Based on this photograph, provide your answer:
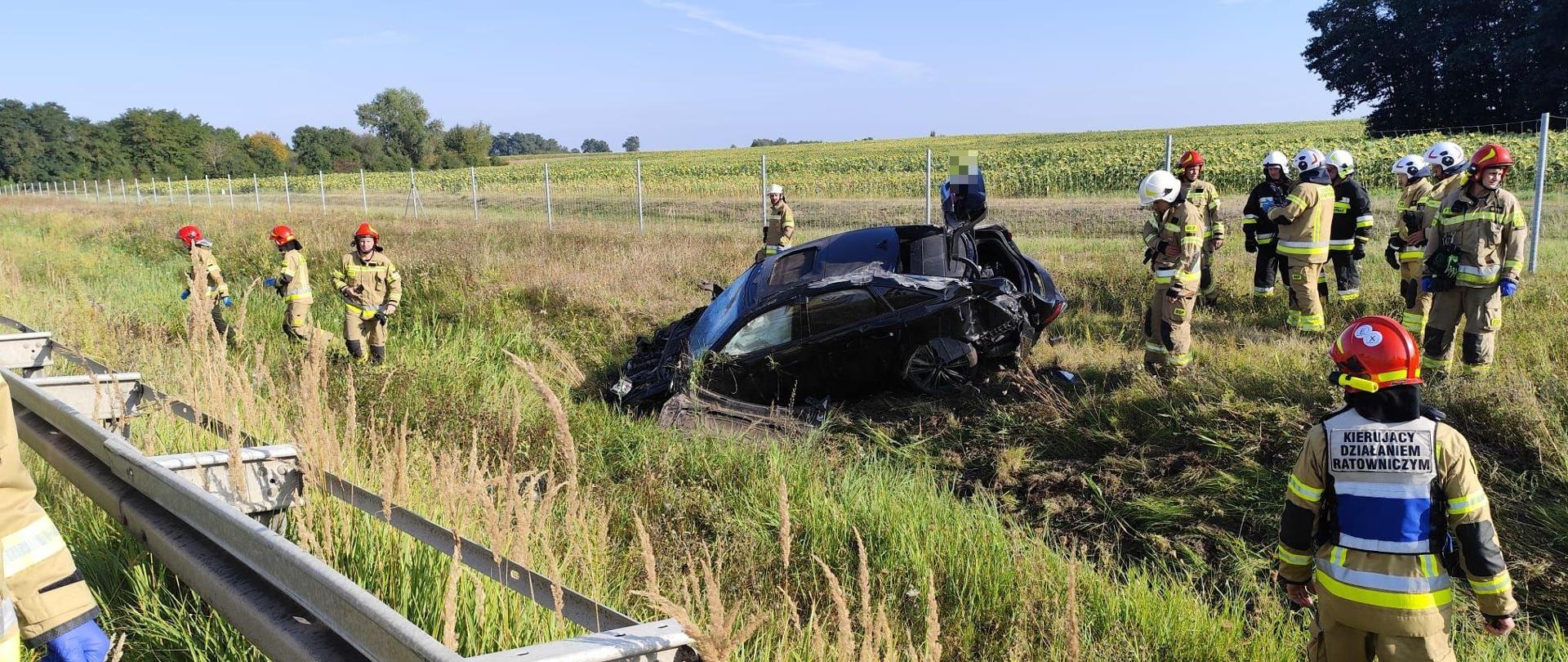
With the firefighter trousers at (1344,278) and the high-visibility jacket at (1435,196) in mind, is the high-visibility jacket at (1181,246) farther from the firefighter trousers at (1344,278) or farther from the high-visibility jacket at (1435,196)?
the firefighter trousers at (1344,278)

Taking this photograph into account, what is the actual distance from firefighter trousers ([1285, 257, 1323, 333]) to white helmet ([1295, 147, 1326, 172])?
886 millimetres

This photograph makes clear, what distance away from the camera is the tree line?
73750mm

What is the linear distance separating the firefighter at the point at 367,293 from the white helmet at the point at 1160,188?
6359 mm

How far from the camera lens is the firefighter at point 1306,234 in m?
7.39

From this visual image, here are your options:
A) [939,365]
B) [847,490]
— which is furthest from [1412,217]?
[847,490]

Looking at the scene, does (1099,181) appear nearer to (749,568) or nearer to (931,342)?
(931,342)

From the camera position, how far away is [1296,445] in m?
5.14

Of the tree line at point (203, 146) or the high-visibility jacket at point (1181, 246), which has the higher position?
the tree line at point (203, 146)

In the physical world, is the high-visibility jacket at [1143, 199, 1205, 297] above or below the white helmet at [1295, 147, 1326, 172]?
below

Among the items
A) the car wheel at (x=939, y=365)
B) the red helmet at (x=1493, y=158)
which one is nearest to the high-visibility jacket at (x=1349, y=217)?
the red helmet at (x=1493, y=158)

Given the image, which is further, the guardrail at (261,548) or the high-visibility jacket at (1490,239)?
the high-visibility jacket at (1490,239)

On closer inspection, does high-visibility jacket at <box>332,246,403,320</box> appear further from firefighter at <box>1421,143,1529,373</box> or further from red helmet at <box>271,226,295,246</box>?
firefighter at <box>1421,143,1529,373</box>

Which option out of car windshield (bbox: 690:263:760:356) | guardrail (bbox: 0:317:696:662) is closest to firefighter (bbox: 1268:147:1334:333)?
car windshield (bbox: 690:263:760:356)

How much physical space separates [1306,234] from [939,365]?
3564 mm
